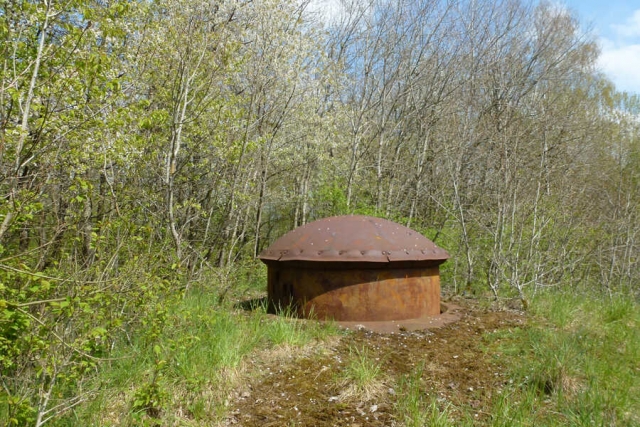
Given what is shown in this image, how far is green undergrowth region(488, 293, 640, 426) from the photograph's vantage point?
10.6 feet

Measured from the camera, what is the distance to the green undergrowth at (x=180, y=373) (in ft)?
10.4

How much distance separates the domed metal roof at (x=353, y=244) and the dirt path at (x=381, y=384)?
926mm

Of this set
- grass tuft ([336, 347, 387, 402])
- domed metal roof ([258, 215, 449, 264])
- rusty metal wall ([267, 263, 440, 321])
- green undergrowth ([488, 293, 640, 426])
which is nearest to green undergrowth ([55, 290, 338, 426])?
grass tuft ([336, 347, 387, 402])

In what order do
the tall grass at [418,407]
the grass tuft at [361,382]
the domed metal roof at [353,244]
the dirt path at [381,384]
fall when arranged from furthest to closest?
the domed metal roof at [353,244], the grass tuft at [361,382], the dirt path at [381,384], the tall grass at [418,407]

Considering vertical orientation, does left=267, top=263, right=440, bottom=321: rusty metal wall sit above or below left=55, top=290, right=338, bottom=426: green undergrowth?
above

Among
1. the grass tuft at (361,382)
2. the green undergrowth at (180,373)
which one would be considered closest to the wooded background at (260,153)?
the green undergrowth at (180,373)

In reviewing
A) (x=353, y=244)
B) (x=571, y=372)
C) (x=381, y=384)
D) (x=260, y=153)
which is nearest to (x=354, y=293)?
(x=353, y=244)

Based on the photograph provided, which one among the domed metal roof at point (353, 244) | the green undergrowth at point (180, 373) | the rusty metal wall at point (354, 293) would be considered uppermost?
the domed metal roof at point (353, 244)

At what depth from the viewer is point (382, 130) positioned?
46.6 feet

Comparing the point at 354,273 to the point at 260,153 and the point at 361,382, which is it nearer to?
the point at 361,382

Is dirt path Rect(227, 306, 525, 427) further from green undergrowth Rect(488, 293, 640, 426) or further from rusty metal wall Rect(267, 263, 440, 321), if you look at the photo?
rusty metal wall Rect(267, 263, 440, 321)

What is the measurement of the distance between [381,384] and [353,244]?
219 cm

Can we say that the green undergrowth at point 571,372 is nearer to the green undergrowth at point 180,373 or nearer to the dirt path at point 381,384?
the dirt path at point 381,384

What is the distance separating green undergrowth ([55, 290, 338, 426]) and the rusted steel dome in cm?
98
